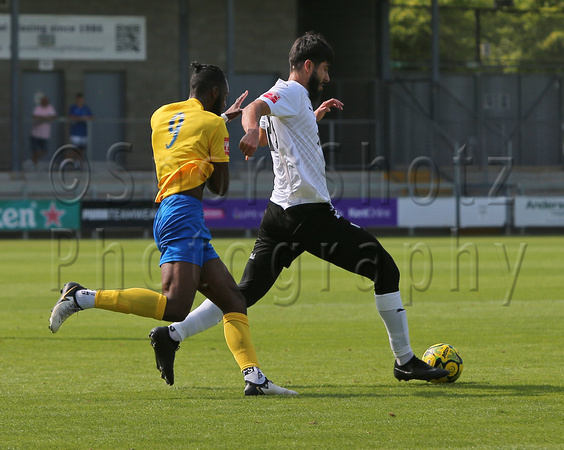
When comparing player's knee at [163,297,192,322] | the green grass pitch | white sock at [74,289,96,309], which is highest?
white sock at [74,289,96,309]

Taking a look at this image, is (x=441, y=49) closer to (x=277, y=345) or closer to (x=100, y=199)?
(x=100, y=199)

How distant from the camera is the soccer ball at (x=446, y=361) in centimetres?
683

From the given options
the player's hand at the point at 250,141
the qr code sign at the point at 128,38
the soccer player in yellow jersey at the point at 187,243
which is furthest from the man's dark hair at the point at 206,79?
the qr code sign at the point at 128,38

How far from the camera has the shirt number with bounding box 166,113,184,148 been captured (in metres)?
6.25

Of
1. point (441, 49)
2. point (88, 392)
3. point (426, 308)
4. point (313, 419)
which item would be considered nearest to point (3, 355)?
point (88, 392)

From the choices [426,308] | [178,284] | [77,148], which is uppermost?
[77,148]

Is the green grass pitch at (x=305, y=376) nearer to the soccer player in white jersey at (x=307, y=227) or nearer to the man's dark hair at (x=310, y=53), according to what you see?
the soccer player in white jersey at (x=307, y=227)

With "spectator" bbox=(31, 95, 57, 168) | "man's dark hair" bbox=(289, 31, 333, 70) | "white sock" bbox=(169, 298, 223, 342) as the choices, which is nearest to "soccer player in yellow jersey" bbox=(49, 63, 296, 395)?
"white sock" bbox=(169, 298, 223, 342)

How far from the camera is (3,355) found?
8344 mm

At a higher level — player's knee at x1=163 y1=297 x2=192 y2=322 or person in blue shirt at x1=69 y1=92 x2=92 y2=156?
person in blue shirt at x1=69 y1=92 x2=92 y2=156

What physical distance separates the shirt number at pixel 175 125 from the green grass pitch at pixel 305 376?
5.44ft

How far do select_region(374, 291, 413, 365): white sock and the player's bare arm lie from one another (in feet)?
5.12

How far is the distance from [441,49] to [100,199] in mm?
17754

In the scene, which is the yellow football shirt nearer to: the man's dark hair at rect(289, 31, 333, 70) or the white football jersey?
the white football jersey
